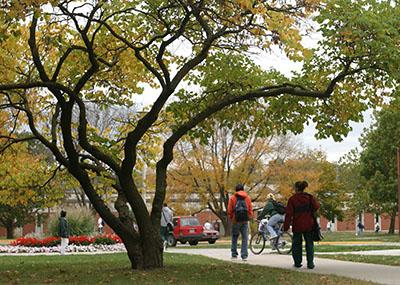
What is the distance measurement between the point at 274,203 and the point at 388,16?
8.81 meters

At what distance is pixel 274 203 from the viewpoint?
2075cm

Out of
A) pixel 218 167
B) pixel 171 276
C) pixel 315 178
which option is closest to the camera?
pixel 171 276

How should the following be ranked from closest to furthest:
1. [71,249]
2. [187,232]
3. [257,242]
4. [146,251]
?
[146,251] < [257,242] < [71,249] < [187,232]

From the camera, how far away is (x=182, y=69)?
14.6 m

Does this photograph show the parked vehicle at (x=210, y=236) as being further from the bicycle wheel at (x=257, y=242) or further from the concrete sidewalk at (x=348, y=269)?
the concrete sidewalk at (x=348, y=269)

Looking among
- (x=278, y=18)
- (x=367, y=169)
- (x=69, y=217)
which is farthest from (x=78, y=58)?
(x=367, y=169)

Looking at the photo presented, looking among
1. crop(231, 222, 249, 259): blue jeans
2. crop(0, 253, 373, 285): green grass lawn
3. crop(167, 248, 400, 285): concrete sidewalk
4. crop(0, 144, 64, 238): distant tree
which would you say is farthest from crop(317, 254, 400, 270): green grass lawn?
crop(0, 144, 64, 238): distant tree

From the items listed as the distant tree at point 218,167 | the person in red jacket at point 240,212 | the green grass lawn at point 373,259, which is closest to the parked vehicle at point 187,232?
the distant tree at point 218,167

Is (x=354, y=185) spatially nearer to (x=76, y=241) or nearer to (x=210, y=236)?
(x=210, y=236)

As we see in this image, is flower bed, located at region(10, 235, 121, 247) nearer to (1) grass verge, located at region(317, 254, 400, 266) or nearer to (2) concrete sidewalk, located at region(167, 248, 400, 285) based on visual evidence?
(2) concrete sidewalk, located at region(167, 248, 400, 285)

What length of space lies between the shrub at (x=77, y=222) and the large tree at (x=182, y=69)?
12548 millimetres

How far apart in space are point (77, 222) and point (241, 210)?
48.7ft

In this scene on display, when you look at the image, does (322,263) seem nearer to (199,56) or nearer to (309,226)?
(309,226)

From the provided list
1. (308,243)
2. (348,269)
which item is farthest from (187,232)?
(348,269)
